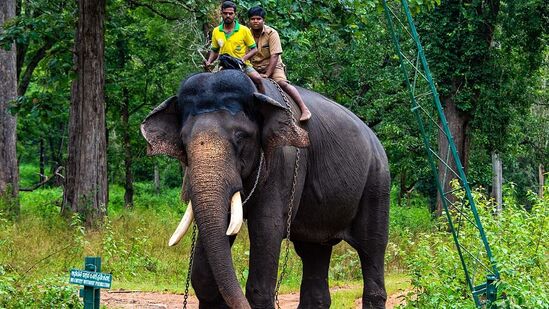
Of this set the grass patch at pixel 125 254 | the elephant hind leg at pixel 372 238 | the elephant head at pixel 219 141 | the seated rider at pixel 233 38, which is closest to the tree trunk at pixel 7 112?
the grass patch at pixel 125 254

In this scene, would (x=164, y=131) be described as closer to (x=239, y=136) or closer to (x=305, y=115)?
(x=239, y=136)

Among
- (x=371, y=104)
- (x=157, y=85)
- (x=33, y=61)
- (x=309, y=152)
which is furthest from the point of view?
(x=157, y=85)

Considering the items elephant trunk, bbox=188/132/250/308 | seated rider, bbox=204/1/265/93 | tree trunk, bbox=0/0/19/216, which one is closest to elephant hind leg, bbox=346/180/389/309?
seated rider, bbox=204/1/265/93

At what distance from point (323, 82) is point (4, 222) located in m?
15.1

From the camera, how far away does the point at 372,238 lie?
9.94 metres

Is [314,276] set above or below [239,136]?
below

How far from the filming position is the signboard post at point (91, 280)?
757 centimetres

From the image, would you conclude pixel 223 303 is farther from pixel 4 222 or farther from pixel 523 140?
pixel 523 140

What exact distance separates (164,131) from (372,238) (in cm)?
296

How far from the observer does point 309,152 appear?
891 cm

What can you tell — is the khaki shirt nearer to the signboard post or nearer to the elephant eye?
the elephant eye

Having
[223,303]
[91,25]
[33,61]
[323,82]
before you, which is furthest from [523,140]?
[223,303]

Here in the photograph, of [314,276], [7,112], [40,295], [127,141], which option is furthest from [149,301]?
[127,141]

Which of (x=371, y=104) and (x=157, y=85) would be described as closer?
(x=371, y=104)
